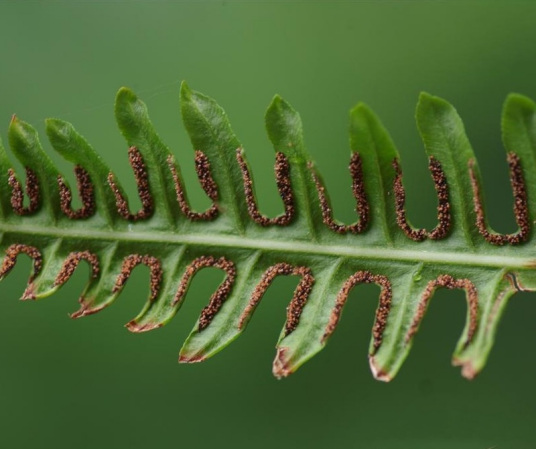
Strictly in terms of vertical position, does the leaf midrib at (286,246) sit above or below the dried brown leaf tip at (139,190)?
below

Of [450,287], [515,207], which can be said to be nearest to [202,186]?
[450,287]

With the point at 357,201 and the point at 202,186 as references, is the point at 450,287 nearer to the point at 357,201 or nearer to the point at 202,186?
the point at 357,201

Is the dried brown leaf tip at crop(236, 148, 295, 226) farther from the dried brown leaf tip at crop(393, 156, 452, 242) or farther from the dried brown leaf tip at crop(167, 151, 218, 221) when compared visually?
the dried brown leaf tip at crop(393, 156, 452, 242)

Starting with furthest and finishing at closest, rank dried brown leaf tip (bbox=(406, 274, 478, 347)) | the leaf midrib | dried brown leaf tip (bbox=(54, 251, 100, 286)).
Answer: dried brown leaf tip (bbox=(54, 251, 100, 286))
the leaf midrib
dried brown leaf tip (bbox=(406, 274, 478, 347))

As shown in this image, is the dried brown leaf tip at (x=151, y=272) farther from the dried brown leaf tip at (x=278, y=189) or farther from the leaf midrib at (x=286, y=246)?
the dried brown leaf tip at (x=278, y=189)

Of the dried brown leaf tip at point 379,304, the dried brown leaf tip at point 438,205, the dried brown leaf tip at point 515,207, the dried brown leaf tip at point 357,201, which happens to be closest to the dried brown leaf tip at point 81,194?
the dried brown leaf tip at point 357,201

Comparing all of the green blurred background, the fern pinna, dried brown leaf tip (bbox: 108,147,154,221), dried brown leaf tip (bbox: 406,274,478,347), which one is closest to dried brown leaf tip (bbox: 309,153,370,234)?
the fern pinna
